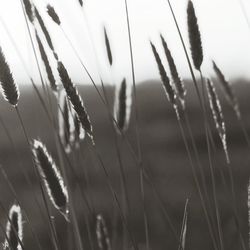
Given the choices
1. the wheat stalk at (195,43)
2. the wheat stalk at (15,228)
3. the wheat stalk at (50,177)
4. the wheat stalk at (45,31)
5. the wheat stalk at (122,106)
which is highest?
the wheat stalk at (45,31)

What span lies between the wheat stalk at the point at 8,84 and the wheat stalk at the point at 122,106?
0.18 metres

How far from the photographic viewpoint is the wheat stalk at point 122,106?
643 mm

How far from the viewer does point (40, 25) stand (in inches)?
22.0

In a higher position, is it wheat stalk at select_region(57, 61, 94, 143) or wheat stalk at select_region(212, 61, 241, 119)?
wheat stalk at select_region(57, 61, 94, 143)

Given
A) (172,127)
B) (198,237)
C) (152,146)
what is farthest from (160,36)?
(172,127)

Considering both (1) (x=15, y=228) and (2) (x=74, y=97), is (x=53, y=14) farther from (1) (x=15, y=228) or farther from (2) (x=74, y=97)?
(1) (x=15, y=228)

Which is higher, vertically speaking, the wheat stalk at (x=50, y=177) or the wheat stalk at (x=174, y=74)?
the wheat stalk at (x=174, y=74)

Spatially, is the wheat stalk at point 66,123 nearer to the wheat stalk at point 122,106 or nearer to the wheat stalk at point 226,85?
the wheat stalk at point 122,106

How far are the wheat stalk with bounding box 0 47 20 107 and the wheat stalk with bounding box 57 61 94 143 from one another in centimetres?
5

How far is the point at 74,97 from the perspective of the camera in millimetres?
496

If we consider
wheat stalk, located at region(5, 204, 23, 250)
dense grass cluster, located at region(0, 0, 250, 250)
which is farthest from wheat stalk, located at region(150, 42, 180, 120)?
wheat stalk, located at region(5, 204, 23, 250)

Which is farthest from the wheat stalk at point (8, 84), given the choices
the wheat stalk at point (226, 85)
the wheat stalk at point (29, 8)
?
the wheat stalk at point (226, 85)

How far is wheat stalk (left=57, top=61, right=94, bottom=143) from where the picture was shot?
496 mm

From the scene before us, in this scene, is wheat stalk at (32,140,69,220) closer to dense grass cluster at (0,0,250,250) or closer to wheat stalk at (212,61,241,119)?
dense grass cluster at (0,0,250,250)
